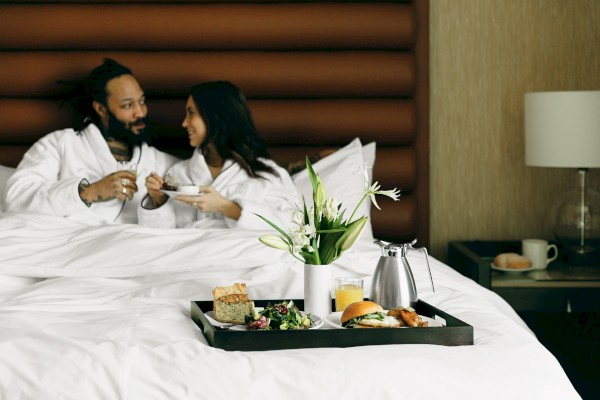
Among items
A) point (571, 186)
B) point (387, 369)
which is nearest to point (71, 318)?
point (387, 369)

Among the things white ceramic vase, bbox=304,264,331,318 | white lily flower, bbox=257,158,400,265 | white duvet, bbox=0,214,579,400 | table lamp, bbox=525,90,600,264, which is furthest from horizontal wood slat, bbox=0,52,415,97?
white ceramic vase, bbox=304,264,331,318

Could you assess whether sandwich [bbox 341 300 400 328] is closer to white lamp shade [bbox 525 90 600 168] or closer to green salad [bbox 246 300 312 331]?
green salad [bbox 246 300 312 331]

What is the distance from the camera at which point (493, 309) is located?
78.6 inches

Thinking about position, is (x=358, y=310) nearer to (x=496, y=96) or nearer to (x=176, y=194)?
(x=176, y=194)

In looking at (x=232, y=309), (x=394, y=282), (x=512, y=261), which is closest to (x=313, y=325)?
(x=232, y=309)

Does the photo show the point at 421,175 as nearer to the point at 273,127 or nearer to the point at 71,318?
the point at 273,127

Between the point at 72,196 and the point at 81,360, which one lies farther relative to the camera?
the point at 72,196

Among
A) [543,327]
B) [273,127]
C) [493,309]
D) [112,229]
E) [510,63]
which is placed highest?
[510,63]

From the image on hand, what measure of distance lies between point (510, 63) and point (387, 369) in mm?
2237

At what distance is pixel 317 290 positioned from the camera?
5.97ft

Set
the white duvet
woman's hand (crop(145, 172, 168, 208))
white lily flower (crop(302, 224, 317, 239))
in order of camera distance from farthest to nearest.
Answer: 1. woman's hand (crop(145, 172, 168, 208))
2. white lily flower (crop(302, 224, 317, 239))
3. the white duvet

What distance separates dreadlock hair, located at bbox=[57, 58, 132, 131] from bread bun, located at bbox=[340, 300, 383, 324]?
1770 millimetres

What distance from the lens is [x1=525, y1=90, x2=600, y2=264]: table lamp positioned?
2.96 meters

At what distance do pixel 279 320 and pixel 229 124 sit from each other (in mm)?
1485
